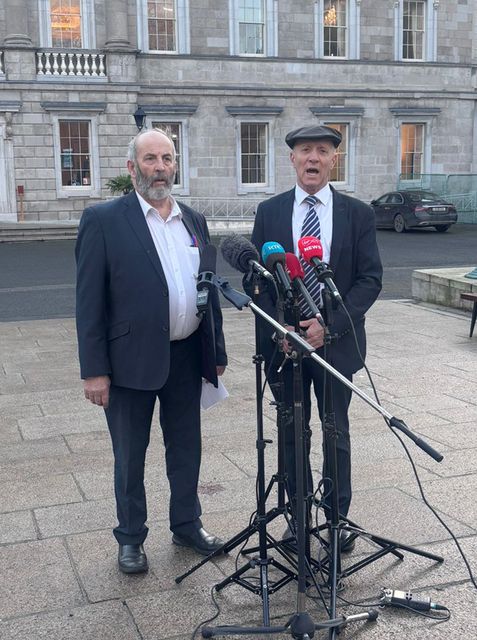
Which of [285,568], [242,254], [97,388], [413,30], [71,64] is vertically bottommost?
[285,568]

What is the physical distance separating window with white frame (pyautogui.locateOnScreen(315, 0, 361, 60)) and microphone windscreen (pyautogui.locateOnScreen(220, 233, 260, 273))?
29823 millimetres

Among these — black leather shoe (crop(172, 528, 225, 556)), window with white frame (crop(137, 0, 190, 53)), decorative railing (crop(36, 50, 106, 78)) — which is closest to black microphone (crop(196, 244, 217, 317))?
black leather shoe (crop(172, 528, 225, 556))

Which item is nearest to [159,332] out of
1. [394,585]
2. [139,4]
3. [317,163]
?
[317,163]

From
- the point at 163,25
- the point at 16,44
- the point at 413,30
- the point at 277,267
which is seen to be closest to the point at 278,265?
the point at 277,267

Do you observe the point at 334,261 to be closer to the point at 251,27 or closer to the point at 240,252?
the point at 240,252

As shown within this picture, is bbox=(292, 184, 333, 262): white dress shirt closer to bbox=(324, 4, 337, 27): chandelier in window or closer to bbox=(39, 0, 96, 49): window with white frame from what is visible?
bbox=(39, 0, 96, 49): window with white frame

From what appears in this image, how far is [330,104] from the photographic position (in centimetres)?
3166

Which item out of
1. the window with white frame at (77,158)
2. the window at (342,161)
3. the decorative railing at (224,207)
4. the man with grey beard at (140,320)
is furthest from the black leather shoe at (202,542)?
the window at (342,161)

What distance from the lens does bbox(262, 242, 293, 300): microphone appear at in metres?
3.31

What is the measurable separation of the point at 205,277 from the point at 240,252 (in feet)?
0.60

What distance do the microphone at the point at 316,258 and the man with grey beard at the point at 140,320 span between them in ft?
2.33

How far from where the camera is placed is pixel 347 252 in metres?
4.08

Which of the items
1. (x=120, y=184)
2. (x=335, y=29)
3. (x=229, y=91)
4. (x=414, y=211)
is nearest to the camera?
(x=120, y=184)

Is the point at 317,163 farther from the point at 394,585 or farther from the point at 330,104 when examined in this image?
the point at 330,104
